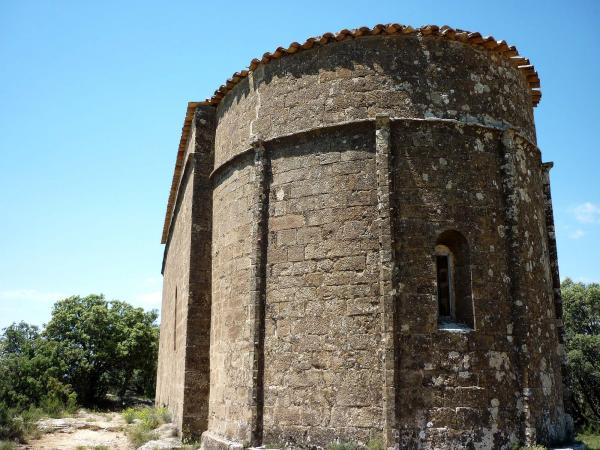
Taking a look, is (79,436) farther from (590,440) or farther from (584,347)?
(584,347)

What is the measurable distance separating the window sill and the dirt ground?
6.54 m

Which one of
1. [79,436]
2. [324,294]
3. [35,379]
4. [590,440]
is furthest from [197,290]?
[35,379]

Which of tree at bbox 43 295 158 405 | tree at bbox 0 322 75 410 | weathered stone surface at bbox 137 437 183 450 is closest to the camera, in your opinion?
weathered stone surface at bbox 137 437 183 450

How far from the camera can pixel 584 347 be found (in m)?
21.0

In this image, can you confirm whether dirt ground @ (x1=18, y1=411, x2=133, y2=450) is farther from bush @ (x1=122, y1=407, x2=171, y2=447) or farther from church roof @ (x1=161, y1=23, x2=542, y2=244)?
church roof @ (x1=161, y1=23, x2=542, y2=244)

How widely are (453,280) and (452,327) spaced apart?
686 millimetres

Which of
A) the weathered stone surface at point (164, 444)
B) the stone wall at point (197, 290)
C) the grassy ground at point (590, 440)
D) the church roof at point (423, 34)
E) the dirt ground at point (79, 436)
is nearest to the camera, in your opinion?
the church roof at point (423, 34)

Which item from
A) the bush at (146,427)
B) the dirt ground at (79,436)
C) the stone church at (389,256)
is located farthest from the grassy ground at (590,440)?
the dirt ground at (79,436)

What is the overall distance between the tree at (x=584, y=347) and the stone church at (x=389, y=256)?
485 inches

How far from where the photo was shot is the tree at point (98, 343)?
868 inches

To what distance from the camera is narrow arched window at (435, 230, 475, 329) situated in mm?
7562

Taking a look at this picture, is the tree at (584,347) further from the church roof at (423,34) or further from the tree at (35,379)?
the tree at (35,379)

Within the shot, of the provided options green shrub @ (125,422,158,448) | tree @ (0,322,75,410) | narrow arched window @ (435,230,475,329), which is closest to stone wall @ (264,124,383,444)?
narrow arched window @ (435,230,475,329)

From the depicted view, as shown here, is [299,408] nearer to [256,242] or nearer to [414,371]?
[414,371]
